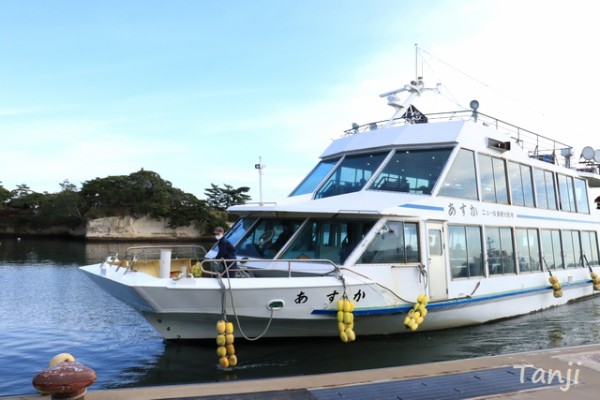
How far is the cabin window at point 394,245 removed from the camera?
8656mm

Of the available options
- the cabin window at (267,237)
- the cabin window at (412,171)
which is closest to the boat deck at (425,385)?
the cabin window at (267,237)

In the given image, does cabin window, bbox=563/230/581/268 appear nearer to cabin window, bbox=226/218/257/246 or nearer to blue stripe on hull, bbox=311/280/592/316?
blue stripe on hull, bbox=311/280/592/316

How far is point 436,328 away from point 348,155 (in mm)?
4288

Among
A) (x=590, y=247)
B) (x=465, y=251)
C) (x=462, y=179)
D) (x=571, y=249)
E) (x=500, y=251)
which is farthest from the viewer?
(x=590, y=247)

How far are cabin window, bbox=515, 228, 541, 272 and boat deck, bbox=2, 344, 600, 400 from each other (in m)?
6.05

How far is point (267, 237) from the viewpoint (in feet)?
31.5

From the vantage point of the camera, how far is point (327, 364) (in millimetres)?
7828

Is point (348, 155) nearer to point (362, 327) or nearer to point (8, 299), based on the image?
point (362, 327)

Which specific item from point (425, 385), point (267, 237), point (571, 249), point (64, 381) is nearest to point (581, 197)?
point (571, 249)

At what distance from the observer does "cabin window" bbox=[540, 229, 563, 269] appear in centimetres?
1289

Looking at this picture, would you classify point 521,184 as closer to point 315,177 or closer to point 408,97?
point 408,97

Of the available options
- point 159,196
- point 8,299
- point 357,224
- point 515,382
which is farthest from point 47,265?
point 159,196

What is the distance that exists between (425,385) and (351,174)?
19.9ft

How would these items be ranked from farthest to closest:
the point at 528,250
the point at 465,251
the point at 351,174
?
1. the point at 528,250
2. the point at 351,174
3. the point at 465,251
